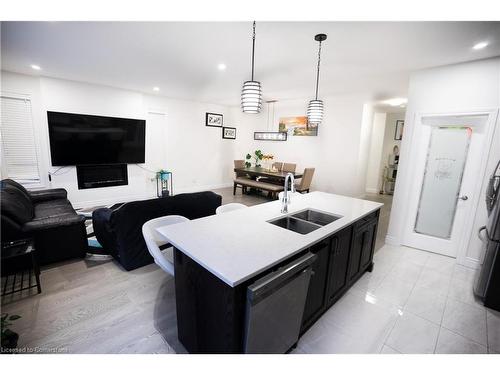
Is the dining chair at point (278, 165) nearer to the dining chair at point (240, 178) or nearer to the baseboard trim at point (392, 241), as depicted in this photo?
the dining chair at point (240, 178)

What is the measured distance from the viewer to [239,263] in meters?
1.27

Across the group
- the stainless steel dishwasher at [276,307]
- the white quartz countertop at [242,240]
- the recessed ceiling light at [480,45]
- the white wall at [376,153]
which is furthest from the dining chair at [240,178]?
the stainless steel dishwasher at [276,307]

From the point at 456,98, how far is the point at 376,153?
4313 millimetres

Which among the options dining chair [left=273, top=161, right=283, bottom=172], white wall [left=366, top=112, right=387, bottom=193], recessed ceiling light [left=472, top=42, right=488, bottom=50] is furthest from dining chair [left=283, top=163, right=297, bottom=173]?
recessed ceiling light [left=472, top=42, right=488, bottom=50]

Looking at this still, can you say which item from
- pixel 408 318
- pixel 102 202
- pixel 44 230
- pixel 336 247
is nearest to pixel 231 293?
pixel 336 247

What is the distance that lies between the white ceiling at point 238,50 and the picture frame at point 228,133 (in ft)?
10.2

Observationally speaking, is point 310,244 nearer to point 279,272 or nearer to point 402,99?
point 279,272

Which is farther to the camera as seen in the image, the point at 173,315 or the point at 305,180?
the point at 305,180

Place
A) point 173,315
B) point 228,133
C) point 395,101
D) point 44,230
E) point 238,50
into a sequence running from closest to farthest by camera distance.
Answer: point 173,315
point 44,230
point 238,50
point 395,101
point 228,133

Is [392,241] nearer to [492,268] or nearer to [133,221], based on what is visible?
[492,268]

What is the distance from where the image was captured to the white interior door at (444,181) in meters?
3.02

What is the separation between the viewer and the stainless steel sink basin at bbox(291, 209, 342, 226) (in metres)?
2.30
